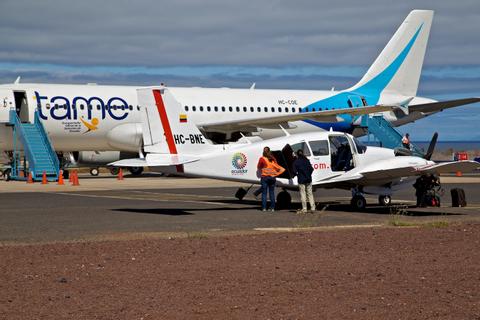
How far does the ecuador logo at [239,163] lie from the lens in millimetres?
21828

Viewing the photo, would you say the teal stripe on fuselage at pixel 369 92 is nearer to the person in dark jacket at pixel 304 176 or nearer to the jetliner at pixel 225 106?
the jetliner at pixel 225 106

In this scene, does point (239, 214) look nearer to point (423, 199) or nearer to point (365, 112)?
point (423, 199)

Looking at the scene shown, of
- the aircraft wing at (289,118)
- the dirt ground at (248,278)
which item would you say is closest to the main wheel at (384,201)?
the dirt ground at (248,278)

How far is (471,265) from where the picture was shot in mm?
11750

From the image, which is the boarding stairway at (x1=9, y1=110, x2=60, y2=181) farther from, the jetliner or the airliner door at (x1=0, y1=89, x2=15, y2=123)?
the jetliner

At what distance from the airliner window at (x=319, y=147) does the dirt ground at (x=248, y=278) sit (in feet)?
23.1

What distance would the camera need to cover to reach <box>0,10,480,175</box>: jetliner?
128 feet

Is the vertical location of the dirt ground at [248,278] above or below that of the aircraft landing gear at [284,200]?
below

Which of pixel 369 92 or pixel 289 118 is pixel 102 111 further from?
pixel 369 92

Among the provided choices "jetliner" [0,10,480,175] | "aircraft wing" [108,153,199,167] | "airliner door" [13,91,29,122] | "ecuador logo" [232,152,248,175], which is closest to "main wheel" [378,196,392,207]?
"ecuador logo" [232,152,248,175]

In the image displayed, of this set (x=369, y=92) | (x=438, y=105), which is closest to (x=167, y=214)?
(x=438, y=105)

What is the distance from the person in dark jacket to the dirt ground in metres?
5.55

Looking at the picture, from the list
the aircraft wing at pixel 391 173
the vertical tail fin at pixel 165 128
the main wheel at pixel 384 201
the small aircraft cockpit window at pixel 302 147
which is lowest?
the main wheel at pixel 384 201

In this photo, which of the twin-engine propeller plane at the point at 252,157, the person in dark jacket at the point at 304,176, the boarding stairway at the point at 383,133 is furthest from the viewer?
the boarding stairway at the point at 383,133
